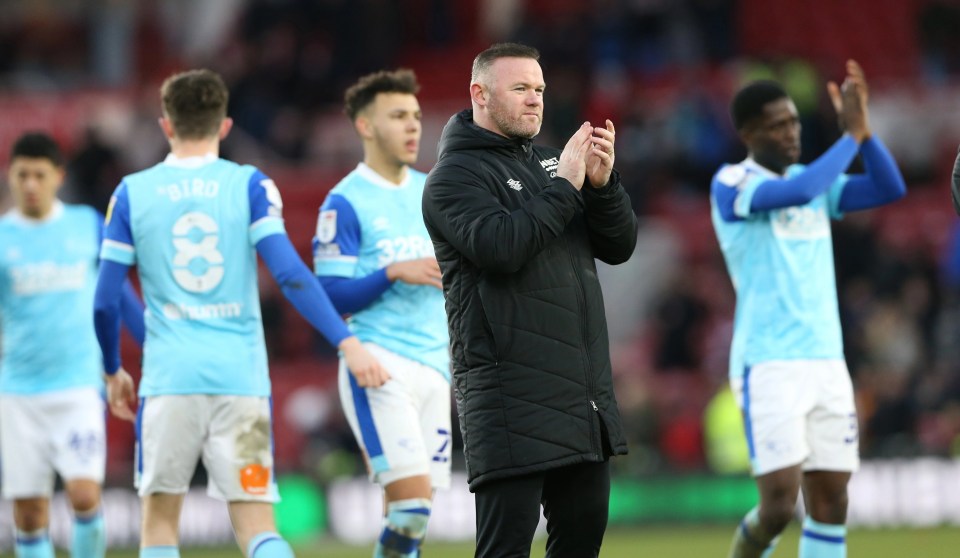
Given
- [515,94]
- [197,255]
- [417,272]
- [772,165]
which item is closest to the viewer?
[515,94]

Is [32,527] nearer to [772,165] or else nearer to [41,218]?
[41,218]

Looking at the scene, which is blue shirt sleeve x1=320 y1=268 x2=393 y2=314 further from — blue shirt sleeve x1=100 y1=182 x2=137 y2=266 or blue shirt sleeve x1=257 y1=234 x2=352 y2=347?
blue shirt sleeve x1=100 y1=182 x2=137 y2=266

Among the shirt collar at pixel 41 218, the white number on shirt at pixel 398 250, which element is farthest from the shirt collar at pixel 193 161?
Answer: the shirt collar at pixel 41 218

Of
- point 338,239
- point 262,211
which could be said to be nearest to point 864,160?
point 338,239

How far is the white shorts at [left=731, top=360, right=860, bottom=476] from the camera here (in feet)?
27.9

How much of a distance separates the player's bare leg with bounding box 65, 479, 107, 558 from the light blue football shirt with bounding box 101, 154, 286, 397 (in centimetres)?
241

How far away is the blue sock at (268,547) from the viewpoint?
7008 mm

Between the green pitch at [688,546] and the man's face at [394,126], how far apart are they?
4.51m

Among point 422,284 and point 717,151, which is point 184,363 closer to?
point 422,284

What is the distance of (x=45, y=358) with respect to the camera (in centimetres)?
991

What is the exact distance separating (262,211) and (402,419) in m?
1.43

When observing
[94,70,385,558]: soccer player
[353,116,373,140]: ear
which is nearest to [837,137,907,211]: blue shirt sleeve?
[353,116,373,140]: ear

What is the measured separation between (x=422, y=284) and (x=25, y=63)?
652 inches

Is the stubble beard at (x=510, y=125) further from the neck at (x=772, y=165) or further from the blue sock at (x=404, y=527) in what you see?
the neck at (x=772, y=165)
